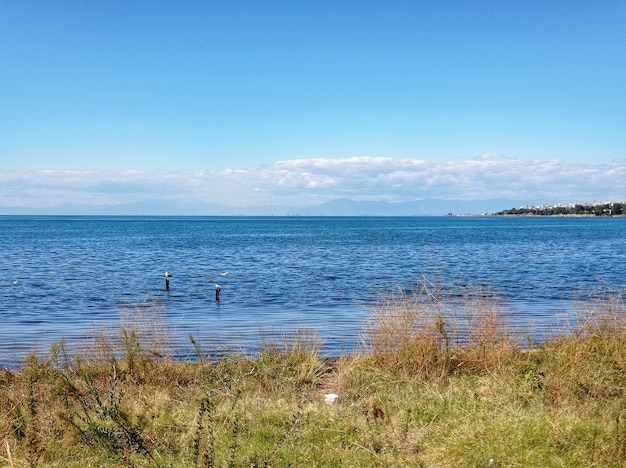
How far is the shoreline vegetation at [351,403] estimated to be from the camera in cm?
612

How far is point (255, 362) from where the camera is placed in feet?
35.8

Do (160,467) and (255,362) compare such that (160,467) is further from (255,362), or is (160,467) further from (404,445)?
(255,362)

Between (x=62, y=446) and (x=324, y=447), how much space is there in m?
2.87

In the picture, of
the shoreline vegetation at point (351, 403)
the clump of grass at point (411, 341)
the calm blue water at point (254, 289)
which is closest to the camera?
the shoreline vegetation at point (351, 403)

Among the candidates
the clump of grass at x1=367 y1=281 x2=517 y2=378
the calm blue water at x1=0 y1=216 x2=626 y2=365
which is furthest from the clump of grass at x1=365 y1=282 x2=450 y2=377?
the calm blue water at x1=0 y1=216 x2=626 y2=365

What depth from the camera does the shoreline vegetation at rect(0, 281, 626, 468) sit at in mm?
6117

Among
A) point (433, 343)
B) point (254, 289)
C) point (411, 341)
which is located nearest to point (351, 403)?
point (411, 341)

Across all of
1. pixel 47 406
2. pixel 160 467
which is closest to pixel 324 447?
pixel 160 467

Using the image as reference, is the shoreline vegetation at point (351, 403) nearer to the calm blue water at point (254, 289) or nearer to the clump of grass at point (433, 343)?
the clump of grass at point (433, 343)

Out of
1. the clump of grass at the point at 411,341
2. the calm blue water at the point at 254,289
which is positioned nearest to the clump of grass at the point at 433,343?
the clump of grass at the point at 411,341

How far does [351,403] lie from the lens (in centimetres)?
819

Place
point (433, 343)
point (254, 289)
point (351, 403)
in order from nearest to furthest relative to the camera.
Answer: point (351, 403) → point (433, 343) → point (254, 289)

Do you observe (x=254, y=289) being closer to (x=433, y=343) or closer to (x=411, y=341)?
(x=411, y=341)

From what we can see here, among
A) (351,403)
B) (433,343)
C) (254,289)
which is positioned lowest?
(254,289)
